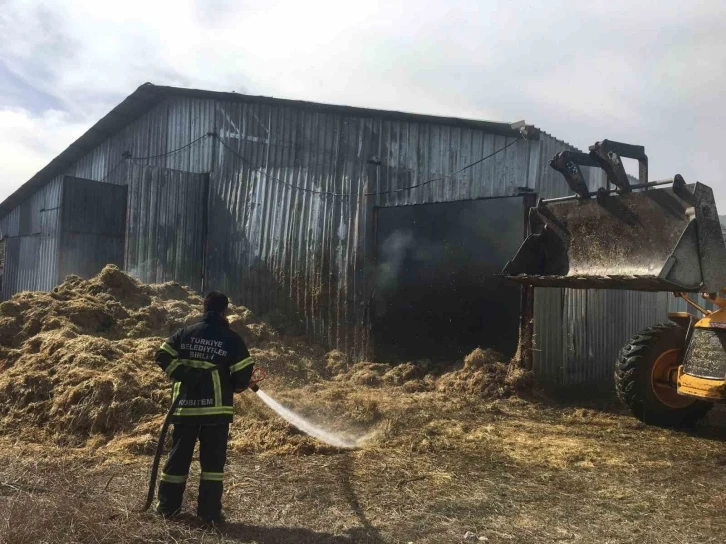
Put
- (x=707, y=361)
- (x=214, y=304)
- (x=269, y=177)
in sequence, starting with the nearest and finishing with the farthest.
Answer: (x=214, y=304) < (x=707, y=361) < (x=269, y=177)

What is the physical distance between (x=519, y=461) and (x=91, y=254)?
530 inches

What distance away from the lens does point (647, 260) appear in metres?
6.67

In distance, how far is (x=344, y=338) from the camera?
1145 centimetres

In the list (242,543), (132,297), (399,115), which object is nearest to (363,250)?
(399,115)

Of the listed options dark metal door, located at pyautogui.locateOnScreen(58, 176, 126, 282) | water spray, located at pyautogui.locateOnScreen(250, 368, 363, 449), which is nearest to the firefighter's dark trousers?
water spray, located at pyautogui.locateOnScreen(250, 368, 363, 449)

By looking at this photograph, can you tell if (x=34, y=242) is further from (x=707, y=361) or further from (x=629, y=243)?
(x=707, y=361)

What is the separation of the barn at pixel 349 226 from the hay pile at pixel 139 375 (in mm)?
734

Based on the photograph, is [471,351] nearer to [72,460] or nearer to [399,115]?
[399,115]

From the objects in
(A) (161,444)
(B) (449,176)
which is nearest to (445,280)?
(B) (449,176)

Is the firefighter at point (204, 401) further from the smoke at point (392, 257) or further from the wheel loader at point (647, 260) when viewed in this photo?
the smoke at point (392, 257)

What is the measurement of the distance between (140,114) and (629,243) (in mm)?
14406

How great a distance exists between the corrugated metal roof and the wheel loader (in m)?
2.44

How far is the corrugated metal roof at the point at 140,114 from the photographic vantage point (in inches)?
402

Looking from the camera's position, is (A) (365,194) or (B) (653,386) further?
(A) (365,194)
